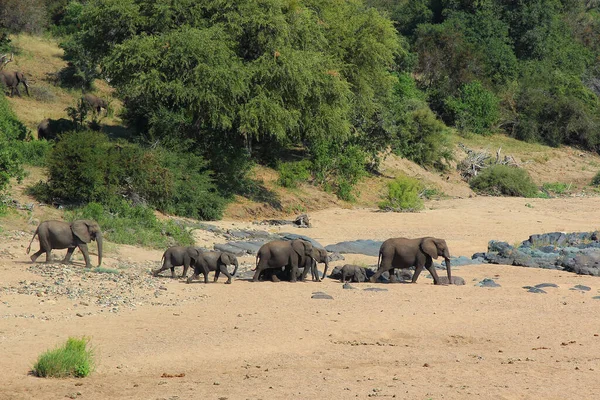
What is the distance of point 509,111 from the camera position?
189 feet

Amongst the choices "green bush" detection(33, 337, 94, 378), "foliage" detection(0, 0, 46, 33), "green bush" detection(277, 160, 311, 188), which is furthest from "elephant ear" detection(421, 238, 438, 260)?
"foliage" detection(0, 0, 46, 33)

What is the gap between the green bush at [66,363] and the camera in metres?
10.8

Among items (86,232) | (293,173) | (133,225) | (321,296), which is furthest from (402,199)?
(321,296)

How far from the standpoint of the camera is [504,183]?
4150cm

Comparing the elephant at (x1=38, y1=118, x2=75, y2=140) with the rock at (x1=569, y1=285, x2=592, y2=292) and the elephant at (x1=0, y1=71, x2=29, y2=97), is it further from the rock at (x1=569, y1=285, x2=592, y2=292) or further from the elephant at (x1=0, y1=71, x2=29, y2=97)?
the rock at (x1=569, y1=285, x2=592, y2=292)

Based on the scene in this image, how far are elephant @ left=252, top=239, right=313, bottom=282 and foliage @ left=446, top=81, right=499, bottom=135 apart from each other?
36393mm

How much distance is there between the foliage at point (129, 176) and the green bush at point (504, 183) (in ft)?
52.1

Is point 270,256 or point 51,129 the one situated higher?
point 51,129

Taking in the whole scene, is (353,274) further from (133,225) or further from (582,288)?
(133,225)

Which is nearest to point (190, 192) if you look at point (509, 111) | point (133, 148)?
point (133, 148)

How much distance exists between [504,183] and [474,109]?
1417 cm

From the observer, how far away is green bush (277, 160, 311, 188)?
34938 millimetres

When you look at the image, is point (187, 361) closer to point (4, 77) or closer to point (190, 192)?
point (190, 192)

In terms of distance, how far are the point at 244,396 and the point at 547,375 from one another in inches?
154
